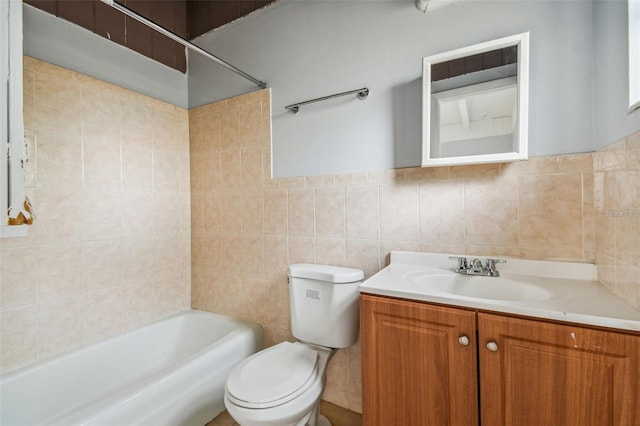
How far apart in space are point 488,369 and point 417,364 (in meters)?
0.21

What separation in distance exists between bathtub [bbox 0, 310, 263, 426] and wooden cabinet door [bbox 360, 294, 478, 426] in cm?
87

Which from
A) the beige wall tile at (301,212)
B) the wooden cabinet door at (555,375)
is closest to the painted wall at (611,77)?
the wooden cabinet door at (555,375)

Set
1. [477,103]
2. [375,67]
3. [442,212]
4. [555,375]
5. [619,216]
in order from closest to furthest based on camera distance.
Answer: [555,375] → [619,216] → [477,103] → [442,212] → [375,67]

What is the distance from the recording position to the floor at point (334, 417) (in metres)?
1.48

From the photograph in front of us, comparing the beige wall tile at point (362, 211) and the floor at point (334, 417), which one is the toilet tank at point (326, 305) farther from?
the floor at point (334, 417)

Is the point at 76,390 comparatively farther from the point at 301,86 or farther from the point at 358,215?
the point at 301,86

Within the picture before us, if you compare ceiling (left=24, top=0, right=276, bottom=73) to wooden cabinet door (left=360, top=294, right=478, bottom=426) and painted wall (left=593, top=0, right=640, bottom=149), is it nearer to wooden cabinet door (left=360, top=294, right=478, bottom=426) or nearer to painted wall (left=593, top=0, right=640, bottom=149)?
painted wall (left=593, top=0, right=640, bottom=149)

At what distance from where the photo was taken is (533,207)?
1.17 m

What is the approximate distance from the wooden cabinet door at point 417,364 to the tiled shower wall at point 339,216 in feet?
1.55

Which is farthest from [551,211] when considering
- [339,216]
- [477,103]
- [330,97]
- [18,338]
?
[18,338]

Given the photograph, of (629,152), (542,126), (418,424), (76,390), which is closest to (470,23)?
(542,126)

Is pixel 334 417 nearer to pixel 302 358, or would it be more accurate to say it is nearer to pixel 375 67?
pixel 302 358

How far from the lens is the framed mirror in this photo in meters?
1.12

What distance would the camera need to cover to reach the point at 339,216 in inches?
61.6
